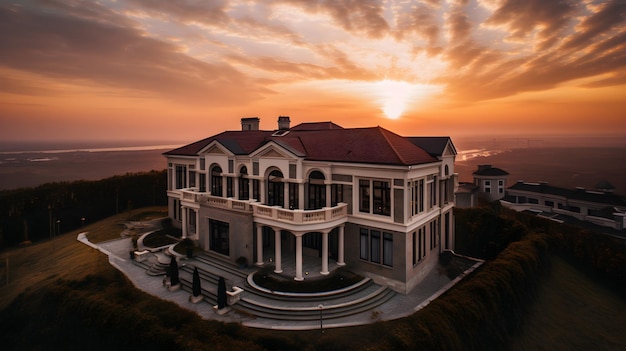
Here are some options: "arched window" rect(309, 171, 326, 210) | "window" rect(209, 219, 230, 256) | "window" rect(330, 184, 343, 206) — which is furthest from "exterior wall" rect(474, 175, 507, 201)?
"window" rect(209, 219, 230, 256)

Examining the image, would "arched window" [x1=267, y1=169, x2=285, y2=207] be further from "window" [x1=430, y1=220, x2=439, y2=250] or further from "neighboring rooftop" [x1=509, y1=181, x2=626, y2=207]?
"neighboring rooftop" [x1=509, y1=181, x2=626, y2=207]

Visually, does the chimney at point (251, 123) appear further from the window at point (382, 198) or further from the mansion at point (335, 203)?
the window at point (382, 198)

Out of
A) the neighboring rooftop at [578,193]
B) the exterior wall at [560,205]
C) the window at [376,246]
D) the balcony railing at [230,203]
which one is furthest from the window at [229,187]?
the neighboring rooftop at [578,193]

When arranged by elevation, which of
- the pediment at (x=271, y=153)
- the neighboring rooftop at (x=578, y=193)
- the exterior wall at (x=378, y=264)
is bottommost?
the exterior wall at (x=378, y=264)

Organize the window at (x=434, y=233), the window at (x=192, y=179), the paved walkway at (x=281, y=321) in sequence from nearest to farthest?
1. the paved walkway at (x=281, y=321)
2. the window at (x=434, y=233)
3. the window at (x=192, y=179)

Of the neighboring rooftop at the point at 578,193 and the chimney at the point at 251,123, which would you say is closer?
the chimney at the point at 251,123

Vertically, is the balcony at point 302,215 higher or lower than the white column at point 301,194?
lower

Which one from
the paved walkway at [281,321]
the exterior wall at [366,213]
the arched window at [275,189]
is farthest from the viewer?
the arched window at [275,189]

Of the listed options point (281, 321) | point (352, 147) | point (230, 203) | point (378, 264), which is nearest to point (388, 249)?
point (378, 264)
